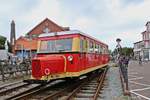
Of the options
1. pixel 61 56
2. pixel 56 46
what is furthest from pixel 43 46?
pixel 61 56

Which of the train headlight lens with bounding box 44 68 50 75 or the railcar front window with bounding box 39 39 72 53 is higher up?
the railcar front window with bounding box 39 39 72 53

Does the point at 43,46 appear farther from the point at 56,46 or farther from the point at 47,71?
the point at 47,71

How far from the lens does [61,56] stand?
15.1 meters

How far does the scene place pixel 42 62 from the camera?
1344 centimetres

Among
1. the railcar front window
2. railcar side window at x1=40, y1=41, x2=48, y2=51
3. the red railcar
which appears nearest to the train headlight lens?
the red railcar

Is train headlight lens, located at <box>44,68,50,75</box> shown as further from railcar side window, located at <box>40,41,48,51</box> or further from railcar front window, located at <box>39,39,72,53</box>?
railcar side window, located at <box>40,41,48,51</box>

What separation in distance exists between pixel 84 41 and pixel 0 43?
236 feet

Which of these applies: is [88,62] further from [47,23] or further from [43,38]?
[47,23]

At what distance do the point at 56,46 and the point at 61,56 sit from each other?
992 mm

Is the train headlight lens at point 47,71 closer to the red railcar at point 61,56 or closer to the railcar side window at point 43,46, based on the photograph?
the red railcar at point 61,56

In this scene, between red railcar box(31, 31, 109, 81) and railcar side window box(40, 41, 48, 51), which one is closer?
red railcar box(31, 31, 109, 81)

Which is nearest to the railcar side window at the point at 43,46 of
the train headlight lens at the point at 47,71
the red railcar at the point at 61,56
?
the red railcar at the point at 61,56

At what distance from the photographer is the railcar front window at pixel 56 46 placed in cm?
1562

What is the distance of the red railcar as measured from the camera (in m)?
13.5
